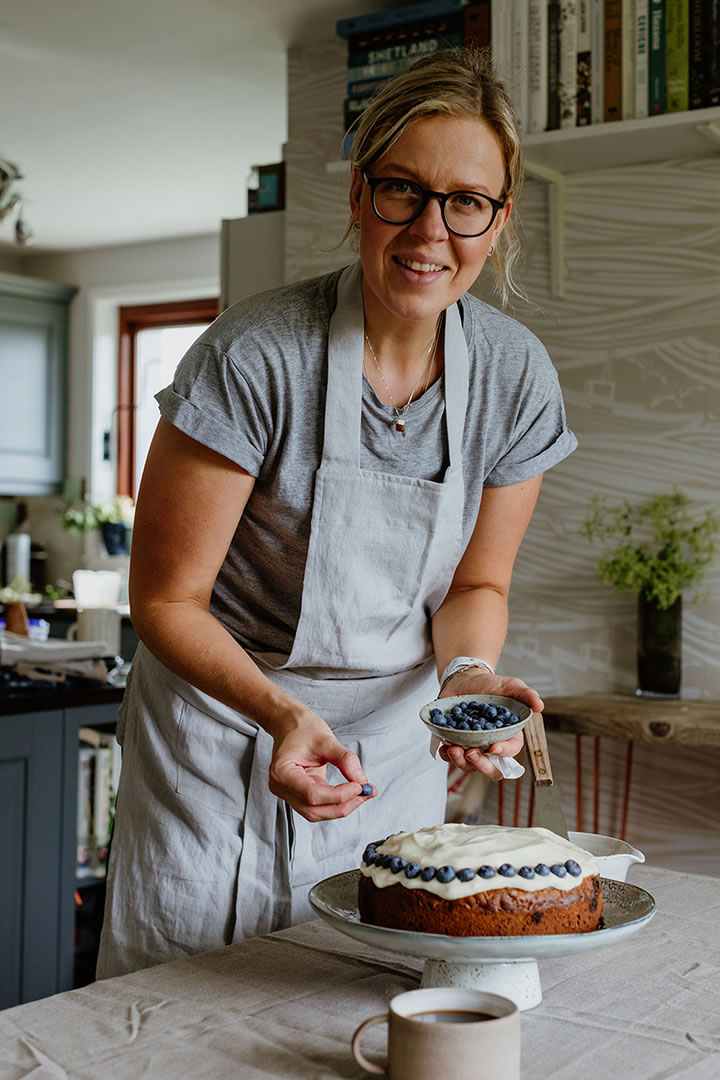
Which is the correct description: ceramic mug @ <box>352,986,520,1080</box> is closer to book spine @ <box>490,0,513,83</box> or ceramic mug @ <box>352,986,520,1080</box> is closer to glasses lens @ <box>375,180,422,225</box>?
glasses lens @ <box>375,180,422,225</box>

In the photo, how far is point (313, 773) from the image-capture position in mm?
1044

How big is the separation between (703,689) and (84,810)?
1.38 m

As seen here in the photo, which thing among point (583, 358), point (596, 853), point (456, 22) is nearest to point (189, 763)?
point (596, 853)

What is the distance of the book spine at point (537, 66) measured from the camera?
243cm

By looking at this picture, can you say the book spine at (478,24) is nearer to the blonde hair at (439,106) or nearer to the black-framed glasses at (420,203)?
the blonde hair at (439,106)

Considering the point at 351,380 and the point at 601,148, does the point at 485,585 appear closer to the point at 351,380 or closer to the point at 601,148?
the point at 351,380

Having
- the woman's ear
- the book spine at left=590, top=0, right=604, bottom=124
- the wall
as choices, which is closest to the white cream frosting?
the woman's ear

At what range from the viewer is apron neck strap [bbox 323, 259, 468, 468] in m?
1.34

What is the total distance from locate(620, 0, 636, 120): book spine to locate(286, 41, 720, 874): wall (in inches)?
10.4

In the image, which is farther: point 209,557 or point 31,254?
point 31,254

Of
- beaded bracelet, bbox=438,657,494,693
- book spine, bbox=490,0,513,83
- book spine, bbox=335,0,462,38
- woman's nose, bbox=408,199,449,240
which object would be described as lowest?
beaded bracelet, bbox=438,657,494,693

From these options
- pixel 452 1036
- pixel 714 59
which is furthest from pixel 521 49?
pixel 452 1036

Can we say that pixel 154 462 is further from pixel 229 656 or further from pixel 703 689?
pixel 703 689

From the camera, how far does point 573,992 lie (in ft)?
3.27
